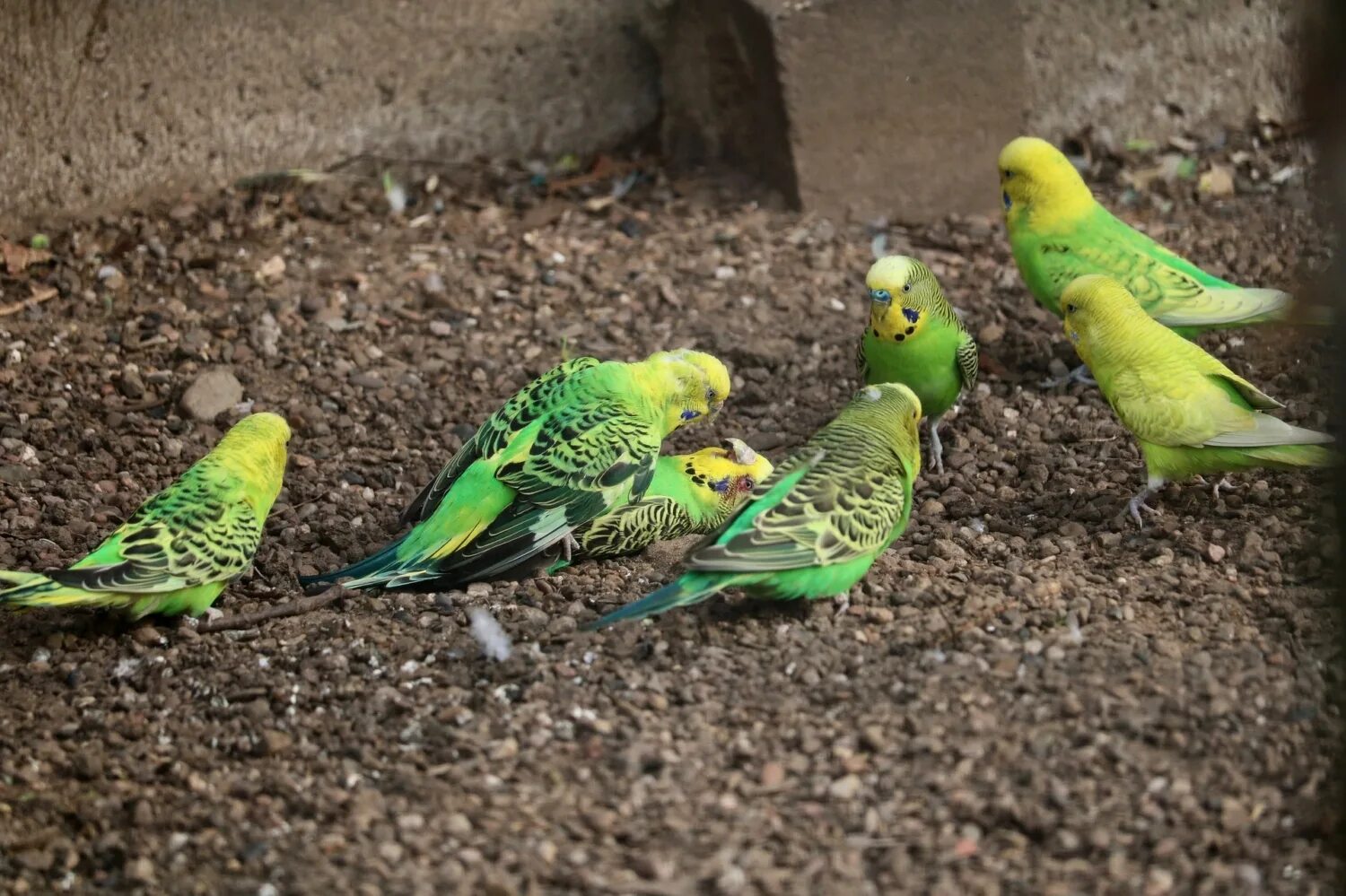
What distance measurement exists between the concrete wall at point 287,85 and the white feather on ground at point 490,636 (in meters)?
3.38

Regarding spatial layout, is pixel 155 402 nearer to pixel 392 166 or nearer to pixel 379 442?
pixel 379 442

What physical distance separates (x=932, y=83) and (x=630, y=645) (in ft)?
12.6

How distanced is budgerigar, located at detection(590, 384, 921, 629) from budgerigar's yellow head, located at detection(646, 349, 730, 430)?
0.64 m

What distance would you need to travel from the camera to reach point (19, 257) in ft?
20.7

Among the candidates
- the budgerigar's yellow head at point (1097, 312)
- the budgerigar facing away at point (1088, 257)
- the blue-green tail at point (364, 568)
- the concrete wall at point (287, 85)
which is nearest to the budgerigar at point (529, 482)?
the blue-green tail at point (364, 568)

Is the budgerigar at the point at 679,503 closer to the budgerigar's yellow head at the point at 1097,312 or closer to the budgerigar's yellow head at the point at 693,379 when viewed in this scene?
the budgerigar's yellow head at the point at 693,379

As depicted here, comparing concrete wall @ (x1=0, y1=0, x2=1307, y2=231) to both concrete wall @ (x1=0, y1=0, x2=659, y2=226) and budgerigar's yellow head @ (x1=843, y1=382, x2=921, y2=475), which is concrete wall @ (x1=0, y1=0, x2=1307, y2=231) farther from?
budgerigar's yellow head @ (x1=843, y1=382, x2=921, y2=475)

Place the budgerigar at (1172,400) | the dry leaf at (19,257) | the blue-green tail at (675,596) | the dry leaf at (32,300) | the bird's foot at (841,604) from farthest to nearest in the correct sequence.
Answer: the dry leaf at (19,257)
the dry leaf at (32,300)
the budgerigar at (1172,400)
the bird's foot at (841,604)
the blue-green tail at (675,596)

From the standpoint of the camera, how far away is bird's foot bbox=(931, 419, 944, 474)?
17.9ft

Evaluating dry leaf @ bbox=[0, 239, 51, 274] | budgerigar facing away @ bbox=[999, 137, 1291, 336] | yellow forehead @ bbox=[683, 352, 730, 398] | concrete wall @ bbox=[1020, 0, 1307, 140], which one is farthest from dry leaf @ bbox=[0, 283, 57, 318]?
concrete wall @ bbox=[1020, 0, 1307, 140]

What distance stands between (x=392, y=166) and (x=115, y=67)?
1439 millimetres

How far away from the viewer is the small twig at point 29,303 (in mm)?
6129

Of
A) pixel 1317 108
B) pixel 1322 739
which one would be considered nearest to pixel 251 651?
pixel 1322 739

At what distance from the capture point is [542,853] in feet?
11.1
